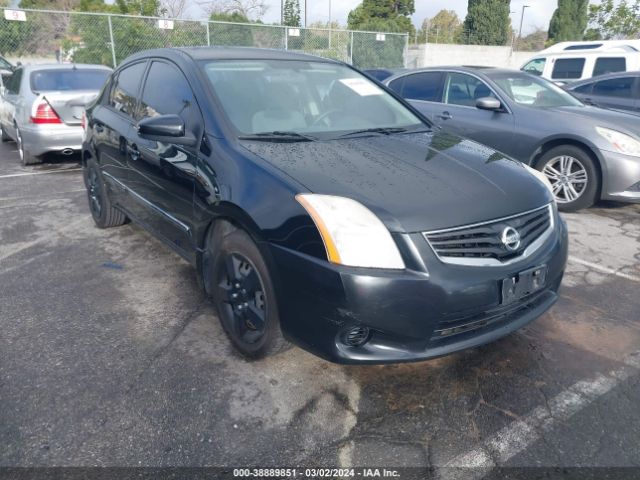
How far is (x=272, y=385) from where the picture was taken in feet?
8.11

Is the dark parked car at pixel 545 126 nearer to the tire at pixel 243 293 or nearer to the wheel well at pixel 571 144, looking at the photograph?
the wheel well at pixel 571 144

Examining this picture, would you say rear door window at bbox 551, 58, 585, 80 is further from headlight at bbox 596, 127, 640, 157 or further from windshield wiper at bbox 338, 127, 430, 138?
windshield wiper at bbox 338, 127, 430, 138

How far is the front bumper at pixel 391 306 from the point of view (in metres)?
2.02

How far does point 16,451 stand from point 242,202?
1402 millimetres

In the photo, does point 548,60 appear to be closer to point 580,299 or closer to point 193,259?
point 580,299

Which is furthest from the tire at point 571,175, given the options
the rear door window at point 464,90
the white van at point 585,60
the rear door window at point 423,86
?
the white van at point 585,60

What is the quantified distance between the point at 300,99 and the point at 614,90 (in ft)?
23.0

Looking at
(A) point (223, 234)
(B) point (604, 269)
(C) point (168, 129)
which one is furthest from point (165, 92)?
(B) point (604, 269)

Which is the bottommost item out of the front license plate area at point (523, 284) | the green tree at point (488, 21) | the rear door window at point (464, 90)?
the front license plate area at point (523, 284)

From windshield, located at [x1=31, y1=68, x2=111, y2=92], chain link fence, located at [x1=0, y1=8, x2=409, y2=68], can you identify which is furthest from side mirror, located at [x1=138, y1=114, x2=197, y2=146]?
chain link fence, located at [x1=0, y1=8, x2=409, y2=68]

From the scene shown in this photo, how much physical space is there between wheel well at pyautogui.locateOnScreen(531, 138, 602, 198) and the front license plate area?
3.30 metres

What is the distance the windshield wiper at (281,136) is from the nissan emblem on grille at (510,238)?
3.83 ft

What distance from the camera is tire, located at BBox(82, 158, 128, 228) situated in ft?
14.6

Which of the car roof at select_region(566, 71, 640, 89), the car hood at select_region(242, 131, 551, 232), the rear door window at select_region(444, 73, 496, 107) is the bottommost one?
the car hood at select_region(242, 131, 551, 232)
